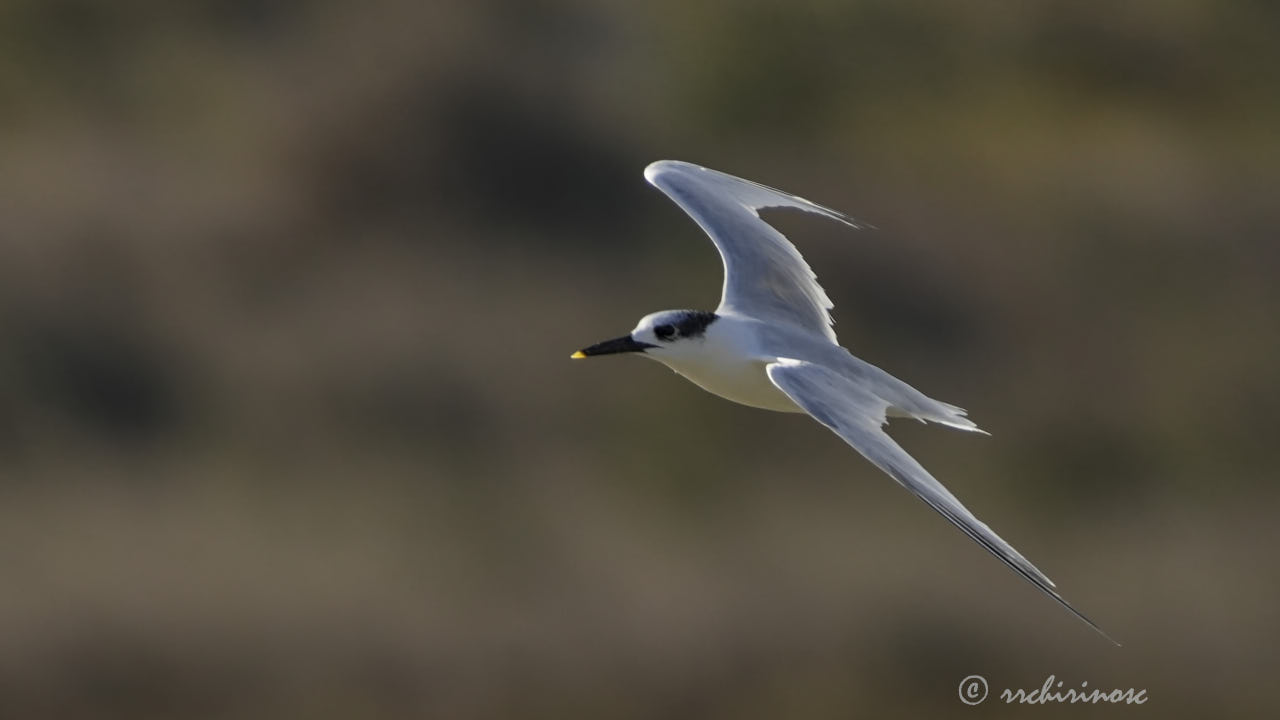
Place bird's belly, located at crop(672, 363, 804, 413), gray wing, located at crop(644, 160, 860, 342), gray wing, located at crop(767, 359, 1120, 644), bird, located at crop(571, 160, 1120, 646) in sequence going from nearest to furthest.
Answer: gray wing, located at crop(767, 359, 1120, 644), bird, located at crop(571, 160, 1120, 646), bird's belly, located at crop(672, 363, 804, 413), gray wing, located at crop(644, 160, 860, 342)

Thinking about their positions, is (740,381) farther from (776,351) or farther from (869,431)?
(869,431)

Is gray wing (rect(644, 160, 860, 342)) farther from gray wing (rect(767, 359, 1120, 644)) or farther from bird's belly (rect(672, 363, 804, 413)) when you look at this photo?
gray wing (rect(767, 359, 1120, 644))

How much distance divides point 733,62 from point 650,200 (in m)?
1.84

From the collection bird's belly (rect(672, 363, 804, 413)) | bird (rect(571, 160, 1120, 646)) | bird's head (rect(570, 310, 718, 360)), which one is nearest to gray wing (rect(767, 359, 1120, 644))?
bird (rect(571, 160, 1120, 646))

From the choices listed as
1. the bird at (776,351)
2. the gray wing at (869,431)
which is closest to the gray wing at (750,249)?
the bird at (776,351)

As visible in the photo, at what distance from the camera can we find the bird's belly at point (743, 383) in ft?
18.5

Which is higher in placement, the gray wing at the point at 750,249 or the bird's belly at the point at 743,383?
the gray wing at the point at 750,249

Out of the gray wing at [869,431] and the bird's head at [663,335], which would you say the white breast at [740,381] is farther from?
the gray wing at [869,431]

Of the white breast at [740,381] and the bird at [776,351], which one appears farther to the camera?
the white breast at [740,381]

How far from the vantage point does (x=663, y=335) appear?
580 cm

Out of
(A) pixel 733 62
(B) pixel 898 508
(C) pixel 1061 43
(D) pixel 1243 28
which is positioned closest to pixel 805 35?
(A) pixel 733 62

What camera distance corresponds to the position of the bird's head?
5.74 m

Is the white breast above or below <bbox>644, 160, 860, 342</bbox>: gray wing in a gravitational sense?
below

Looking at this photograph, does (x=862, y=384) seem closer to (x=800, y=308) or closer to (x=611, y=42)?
(x=800, y=308)
